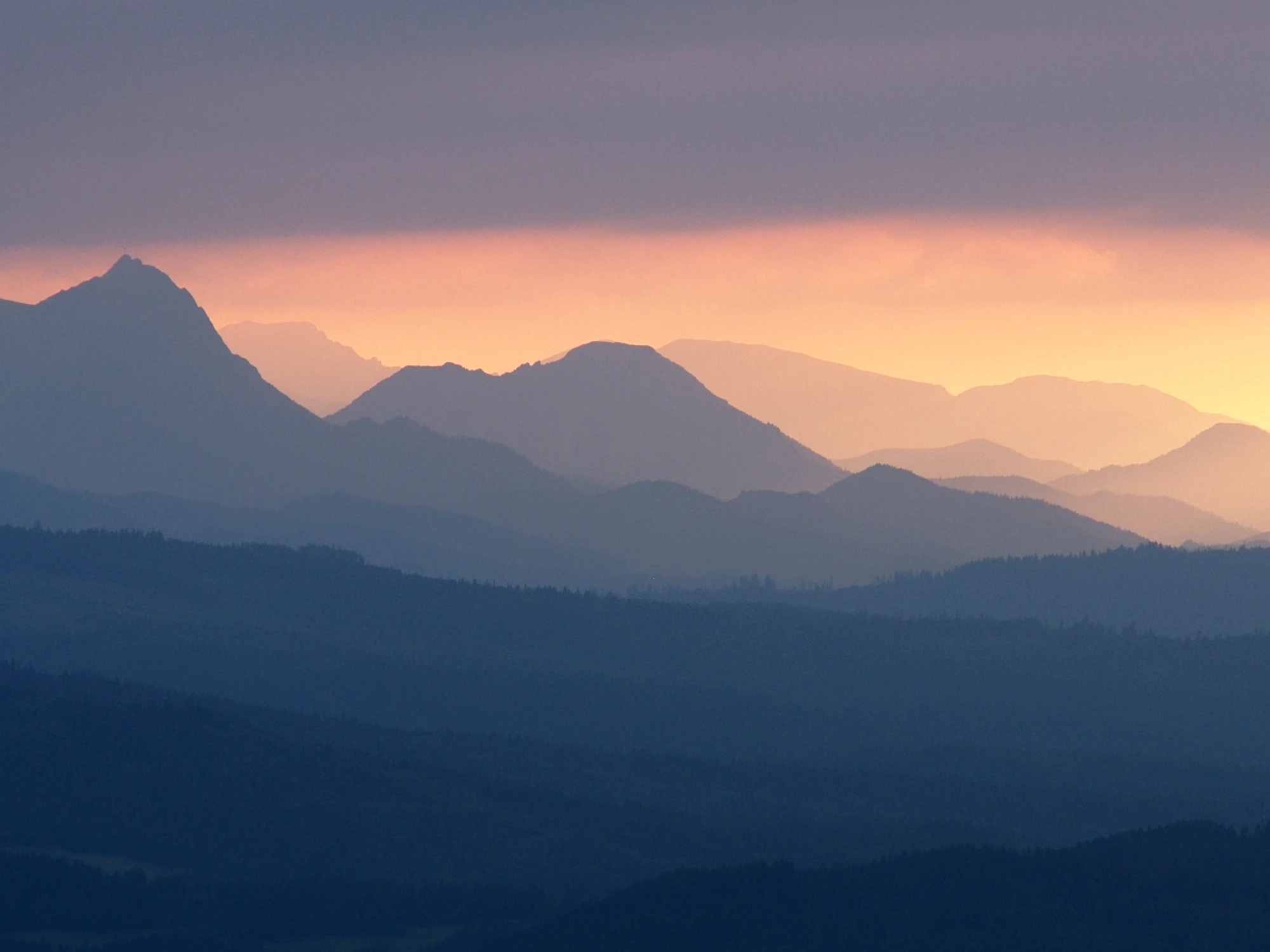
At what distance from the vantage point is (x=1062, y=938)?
651 ft

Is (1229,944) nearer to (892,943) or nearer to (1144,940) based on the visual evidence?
(1144,940)

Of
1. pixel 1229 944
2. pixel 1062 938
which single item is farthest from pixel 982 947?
pixel 1229 944

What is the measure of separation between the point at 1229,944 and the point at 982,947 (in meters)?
20.4

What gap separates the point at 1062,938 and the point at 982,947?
7017 mm

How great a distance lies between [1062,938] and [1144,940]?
23.2 ft

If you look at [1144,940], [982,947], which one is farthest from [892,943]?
[1144,940]

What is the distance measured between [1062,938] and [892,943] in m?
13.9

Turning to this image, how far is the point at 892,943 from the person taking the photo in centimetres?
19925

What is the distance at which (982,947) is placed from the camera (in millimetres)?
196875

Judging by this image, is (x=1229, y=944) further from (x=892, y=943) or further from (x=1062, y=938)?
(x=892, y=943)

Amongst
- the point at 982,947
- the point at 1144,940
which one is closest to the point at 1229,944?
the point at 1144,940

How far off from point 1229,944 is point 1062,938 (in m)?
13.5

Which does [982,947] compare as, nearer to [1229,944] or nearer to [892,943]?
[892,943]
